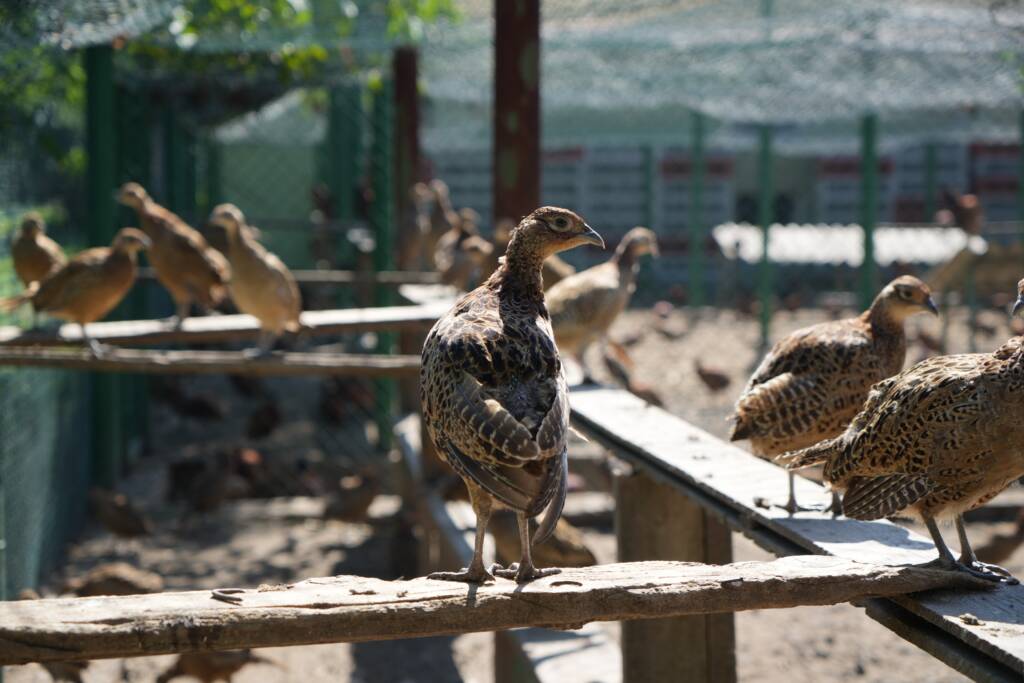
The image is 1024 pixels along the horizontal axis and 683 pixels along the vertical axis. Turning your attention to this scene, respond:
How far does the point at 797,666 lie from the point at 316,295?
1044cm

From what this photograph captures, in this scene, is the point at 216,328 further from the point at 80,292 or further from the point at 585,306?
the point at 585,306

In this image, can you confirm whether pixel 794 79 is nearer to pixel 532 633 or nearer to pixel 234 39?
pixel 234 39

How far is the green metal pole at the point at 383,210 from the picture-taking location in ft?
32.5

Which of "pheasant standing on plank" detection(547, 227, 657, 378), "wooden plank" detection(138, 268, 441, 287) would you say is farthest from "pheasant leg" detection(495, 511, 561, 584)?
"wooden plank" detection(138, 268, 441, 287)

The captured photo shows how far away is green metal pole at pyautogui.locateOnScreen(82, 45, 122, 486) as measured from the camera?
8.55m

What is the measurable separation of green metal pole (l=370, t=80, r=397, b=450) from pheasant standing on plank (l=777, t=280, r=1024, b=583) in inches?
282

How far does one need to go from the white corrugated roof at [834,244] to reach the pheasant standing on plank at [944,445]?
16454mm

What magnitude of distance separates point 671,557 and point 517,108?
2.60 meters

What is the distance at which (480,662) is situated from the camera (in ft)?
21.9

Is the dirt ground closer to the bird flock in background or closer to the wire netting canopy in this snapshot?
the bird flock in background

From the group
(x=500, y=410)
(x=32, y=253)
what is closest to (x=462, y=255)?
(x=32, y=253)

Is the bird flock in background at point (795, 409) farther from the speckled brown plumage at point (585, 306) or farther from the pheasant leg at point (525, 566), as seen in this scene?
the speckled brown plumage at point (585, 306)

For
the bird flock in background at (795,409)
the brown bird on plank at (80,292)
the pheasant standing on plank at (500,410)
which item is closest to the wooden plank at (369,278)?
the brown bird on plank at (80,292)

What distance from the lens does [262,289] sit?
6.61 meters
